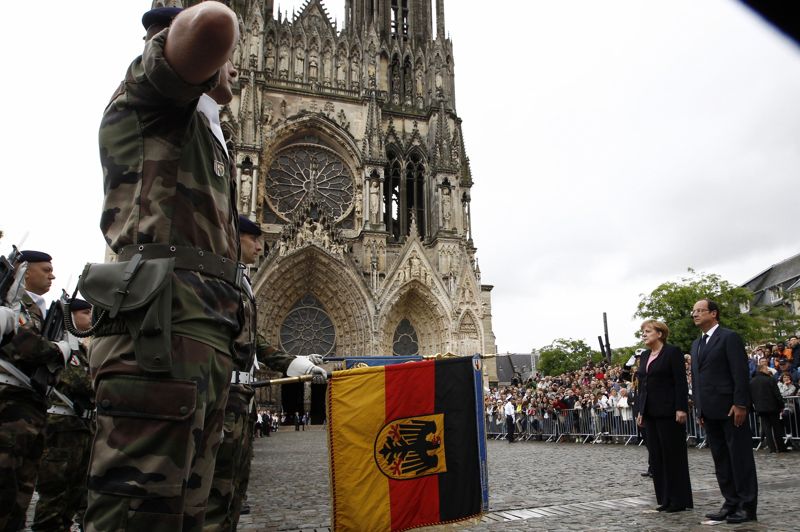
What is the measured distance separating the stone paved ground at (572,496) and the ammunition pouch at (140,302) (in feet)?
10.6

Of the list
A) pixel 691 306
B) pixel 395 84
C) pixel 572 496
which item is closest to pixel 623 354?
pixel 691 306

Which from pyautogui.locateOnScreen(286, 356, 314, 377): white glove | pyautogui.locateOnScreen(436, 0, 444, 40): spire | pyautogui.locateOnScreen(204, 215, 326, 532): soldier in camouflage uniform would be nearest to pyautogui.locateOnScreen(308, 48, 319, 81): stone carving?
pyautogui.locateOnScreen(436, 0, 444, 40): spire

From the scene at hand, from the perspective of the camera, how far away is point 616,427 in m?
15.4

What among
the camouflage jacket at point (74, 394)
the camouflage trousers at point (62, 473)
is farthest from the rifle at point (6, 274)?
the camouflage trousers at point (62, 473)

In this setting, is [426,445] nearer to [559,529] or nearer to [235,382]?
[559,529]

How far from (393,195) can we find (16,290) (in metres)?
25.7

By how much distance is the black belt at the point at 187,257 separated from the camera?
204cm

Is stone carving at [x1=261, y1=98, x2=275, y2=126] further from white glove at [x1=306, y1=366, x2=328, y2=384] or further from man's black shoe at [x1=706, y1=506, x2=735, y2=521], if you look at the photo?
man's black shoe at [x1=706, y1=506, x2=735, y2=521]

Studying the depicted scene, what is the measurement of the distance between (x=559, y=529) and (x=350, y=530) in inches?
60.8

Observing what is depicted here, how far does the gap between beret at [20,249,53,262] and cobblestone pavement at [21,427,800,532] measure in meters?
2.69

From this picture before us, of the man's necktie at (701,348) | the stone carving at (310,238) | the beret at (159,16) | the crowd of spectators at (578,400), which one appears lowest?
the crowd of spectators at (578,400)

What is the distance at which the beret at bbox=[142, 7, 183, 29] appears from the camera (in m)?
2.12

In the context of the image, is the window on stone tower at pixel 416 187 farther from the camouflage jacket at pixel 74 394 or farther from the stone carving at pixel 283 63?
the camouflage jacket at pixel 74 394

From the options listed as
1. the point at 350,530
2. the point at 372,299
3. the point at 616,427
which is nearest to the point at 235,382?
the point at 350,530
